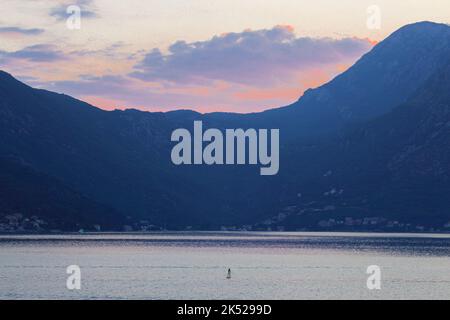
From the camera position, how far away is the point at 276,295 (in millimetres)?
155625

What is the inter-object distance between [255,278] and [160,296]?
4909 cm
